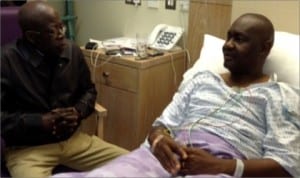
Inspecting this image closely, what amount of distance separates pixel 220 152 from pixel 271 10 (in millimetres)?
771

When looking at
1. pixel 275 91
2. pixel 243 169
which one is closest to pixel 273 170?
pixel 243 169

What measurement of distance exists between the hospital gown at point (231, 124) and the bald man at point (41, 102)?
1.07 ft

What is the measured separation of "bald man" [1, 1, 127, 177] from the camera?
5.63ft

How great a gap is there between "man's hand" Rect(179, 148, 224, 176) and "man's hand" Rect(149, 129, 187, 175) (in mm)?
20

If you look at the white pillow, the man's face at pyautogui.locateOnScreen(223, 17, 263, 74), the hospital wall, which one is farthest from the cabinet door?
the man's face at pyautogui.locateOnScreen(223, 17, 263, 74)

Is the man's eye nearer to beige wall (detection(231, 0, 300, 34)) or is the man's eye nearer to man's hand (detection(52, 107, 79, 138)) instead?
beige wall (detection(231, 0, 300, 34))

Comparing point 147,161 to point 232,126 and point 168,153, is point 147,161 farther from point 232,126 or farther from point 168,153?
point 232,126

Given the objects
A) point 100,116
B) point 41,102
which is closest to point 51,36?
point 41,102

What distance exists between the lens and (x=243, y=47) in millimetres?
1637

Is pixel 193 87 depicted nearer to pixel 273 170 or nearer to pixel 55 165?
pixel 273 170

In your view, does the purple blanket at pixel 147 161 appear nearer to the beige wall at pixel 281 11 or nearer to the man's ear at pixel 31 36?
the man's ear at pixel 31 36

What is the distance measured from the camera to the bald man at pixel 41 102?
1.72m

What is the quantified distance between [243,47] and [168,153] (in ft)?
1.57

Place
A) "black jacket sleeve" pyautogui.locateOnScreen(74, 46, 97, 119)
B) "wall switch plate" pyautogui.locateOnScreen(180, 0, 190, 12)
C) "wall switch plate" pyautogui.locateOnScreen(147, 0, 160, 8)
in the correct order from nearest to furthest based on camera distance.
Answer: "black jacket sleeve" pyautogui.locateOnScreen(74, 46, 97, 119) < "wall switch plate" pyautogui.locateOnScreen(180, 0, 190, 12) < "wall switch plate" pyautogui.locateOnScreen(147, 0, 160, 8)
